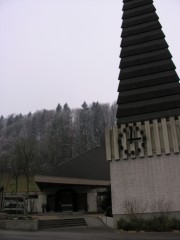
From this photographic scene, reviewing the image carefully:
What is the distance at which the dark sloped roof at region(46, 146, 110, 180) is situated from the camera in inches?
1623

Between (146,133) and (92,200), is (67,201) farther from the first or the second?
(146,133)

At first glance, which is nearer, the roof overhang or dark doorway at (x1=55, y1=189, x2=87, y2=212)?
the roof overhang

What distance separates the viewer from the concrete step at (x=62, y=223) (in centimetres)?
2617

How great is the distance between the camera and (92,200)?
41906 mm

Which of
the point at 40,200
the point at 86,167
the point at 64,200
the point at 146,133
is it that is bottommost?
the point at 64,200

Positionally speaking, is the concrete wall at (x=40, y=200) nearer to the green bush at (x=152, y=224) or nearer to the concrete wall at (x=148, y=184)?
the concrete wall at (x=148, y=184)

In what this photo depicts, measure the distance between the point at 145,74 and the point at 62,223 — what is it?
50.3 feet

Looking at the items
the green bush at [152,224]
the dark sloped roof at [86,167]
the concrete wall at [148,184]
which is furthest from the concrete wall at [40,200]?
the green bush at [152,224]

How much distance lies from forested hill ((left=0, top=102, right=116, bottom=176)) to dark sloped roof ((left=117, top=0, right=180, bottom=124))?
38.7 metres

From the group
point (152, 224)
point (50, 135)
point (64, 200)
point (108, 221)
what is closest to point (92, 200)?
point (64, 200)

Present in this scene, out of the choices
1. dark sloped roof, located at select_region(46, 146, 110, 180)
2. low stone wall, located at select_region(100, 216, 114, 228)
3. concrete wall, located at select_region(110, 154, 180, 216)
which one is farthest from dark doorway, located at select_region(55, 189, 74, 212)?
concrete wall, located at select_region(110, 154, 180, 216)

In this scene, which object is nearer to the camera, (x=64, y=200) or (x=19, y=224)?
(x=19, y=224)

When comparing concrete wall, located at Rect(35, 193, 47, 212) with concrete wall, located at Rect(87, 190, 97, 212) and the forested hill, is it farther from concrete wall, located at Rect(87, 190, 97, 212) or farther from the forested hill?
the forested hill

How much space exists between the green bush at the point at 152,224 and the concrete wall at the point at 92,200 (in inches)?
770
